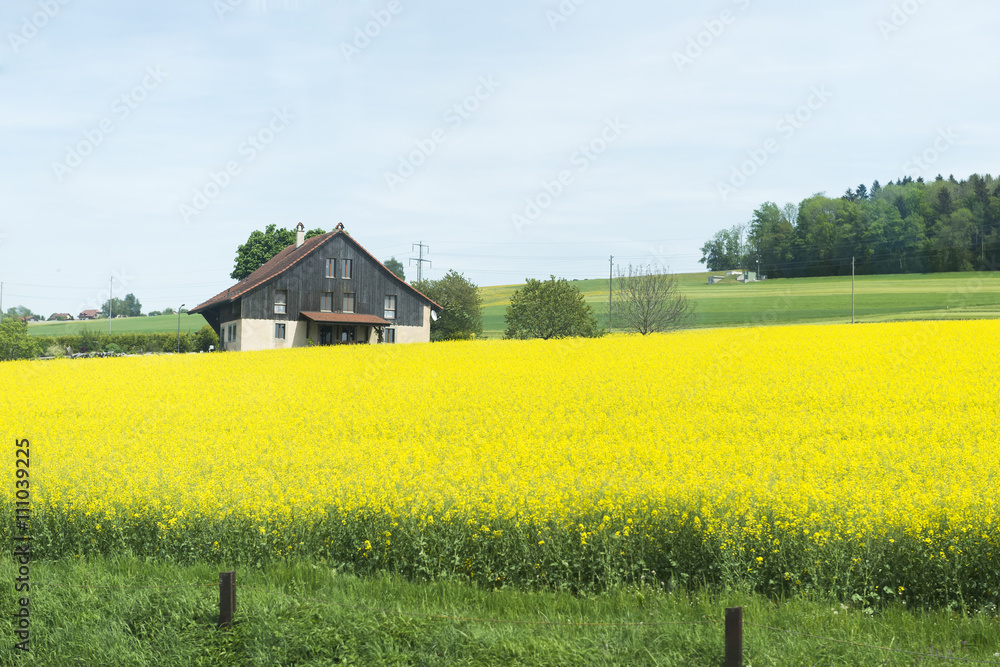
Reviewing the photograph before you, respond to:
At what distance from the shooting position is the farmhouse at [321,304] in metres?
51.3

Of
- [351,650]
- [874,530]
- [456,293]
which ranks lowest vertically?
[351,650]

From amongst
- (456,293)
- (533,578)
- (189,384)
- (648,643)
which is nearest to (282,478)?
(533,578)

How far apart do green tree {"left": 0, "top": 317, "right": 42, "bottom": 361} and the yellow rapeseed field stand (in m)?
54.5

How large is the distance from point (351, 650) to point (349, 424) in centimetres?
833

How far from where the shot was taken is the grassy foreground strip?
523 centimetres

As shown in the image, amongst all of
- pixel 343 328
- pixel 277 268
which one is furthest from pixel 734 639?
pixel 277 268

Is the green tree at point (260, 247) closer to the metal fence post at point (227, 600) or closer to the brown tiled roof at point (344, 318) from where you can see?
the brown tiled roof at point (344, 318)

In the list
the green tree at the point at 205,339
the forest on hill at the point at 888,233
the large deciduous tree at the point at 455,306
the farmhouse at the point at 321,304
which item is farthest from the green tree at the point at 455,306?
the forest on hill at the point at 888,233

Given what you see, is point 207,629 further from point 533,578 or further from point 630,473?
point 630,473

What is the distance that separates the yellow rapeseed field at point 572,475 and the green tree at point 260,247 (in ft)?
189

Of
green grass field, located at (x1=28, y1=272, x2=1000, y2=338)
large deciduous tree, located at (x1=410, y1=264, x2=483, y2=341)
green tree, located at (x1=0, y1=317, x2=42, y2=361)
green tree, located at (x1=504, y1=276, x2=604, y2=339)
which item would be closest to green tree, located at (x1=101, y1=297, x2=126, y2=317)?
green grass field, located at (x1=28, y1=272, x2=1000, y2=338)

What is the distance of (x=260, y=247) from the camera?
75.1 m

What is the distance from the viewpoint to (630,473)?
8891 mm

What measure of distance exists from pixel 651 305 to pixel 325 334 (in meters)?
26.3
